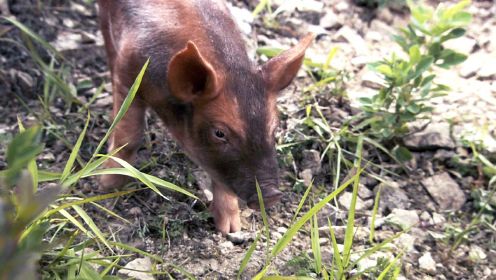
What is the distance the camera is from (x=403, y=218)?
3936 mm

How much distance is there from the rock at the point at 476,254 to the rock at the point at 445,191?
0.32m

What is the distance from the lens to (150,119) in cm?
440

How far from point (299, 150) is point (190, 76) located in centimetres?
113

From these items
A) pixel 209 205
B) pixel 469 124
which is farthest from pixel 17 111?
pixel 469 124

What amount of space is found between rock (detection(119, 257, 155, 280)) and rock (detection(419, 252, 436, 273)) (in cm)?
137

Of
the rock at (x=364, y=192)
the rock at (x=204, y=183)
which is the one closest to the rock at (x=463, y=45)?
the rock at (x=364, y=192)

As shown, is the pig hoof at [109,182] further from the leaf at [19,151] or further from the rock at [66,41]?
the leaf at [19,151]

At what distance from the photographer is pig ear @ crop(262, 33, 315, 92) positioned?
139 inches

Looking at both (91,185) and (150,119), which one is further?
(150,119)

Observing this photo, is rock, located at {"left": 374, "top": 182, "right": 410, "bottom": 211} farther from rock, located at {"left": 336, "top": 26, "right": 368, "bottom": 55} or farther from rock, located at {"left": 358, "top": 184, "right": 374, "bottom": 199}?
rock, located at {"left": 336, "top": 26, "right": 368, "bottom": 55}

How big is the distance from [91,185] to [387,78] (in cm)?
176

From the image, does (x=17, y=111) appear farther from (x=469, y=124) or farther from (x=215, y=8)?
(x=469, y=124)

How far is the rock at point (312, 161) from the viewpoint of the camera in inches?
162

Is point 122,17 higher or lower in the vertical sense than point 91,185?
higher
